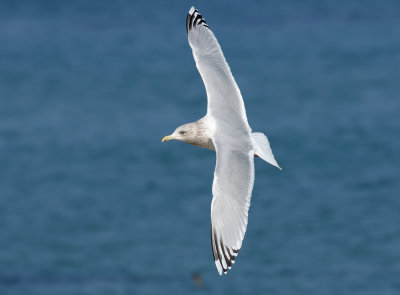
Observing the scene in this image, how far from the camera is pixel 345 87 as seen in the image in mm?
25328

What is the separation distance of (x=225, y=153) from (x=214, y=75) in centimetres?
108

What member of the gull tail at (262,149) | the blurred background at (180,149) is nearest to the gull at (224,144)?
the gull tail at (262,149)

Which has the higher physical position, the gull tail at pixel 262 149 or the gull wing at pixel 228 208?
the gull tail at pixel 262 149

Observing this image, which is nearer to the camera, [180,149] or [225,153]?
[225,153]

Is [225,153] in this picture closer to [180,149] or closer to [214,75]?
[214,75]

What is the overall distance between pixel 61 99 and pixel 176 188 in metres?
6.91

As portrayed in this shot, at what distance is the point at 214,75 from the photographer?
25.4 ft

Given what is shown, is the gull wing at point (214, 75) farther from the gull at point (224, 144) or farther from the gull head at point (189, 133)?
the gull head at point (189, 133)

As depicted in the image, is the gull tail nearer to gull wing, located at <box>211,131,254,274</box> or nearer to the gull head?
gull wing, located at <box>211,131,254,274</box>

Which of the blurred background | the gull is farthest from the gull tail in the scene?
the blurred background

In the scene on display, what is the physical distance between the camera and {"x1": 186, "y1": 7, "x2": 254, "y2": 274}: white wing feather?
261 inches

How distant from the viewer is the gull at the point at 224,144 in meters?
6.64

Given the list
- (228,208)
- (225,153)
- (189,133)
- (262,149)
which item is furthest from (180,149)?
(228,208)

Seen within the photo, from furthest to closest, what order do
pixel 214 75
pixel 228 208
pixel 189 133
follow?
A: 1. pixel 214 75
2. pixel 189 133
3. pixel 228 208
